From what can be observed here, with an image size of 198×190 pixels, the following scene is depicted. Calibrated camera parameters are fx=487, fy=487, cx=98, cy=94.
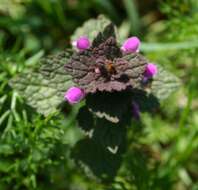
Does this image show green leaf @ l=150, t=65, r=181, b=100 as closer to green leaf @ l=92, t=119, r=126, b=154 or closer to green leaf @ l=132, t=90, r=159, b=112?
green leaf @ l=132, t=90, r=159, b=112

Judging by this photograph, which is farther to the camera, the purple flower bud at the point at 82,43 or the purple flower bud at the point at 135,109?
the purple flower bud at the point at 135,109

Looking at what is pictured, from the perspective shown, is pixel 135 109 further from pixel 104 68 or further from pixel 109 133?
pixel 104 68

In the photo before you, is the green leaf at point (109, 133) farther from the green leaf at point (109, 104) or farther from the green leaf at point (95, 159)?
the green leaf at point (95, 159)

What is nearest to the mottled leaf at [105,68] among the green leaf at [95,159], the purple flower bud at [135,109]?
the purple flower bud at [135,109]

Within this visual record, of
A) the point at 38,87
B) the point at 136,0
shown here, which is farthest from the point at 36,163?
the point at 136,0

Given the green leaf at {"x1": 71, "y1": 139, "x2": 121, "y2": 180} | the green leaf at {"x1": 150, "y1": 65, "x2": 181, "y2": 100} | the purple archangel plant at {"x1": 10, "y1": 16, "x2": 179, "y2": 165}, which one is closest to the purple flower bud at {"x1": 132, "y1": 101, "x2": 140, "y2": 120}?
the purple archangel plant at {"x1": 10, "y1": 16, "x2": 179, "y2": 165}

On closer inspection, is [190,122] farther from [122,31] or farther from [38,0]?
[38,0]
